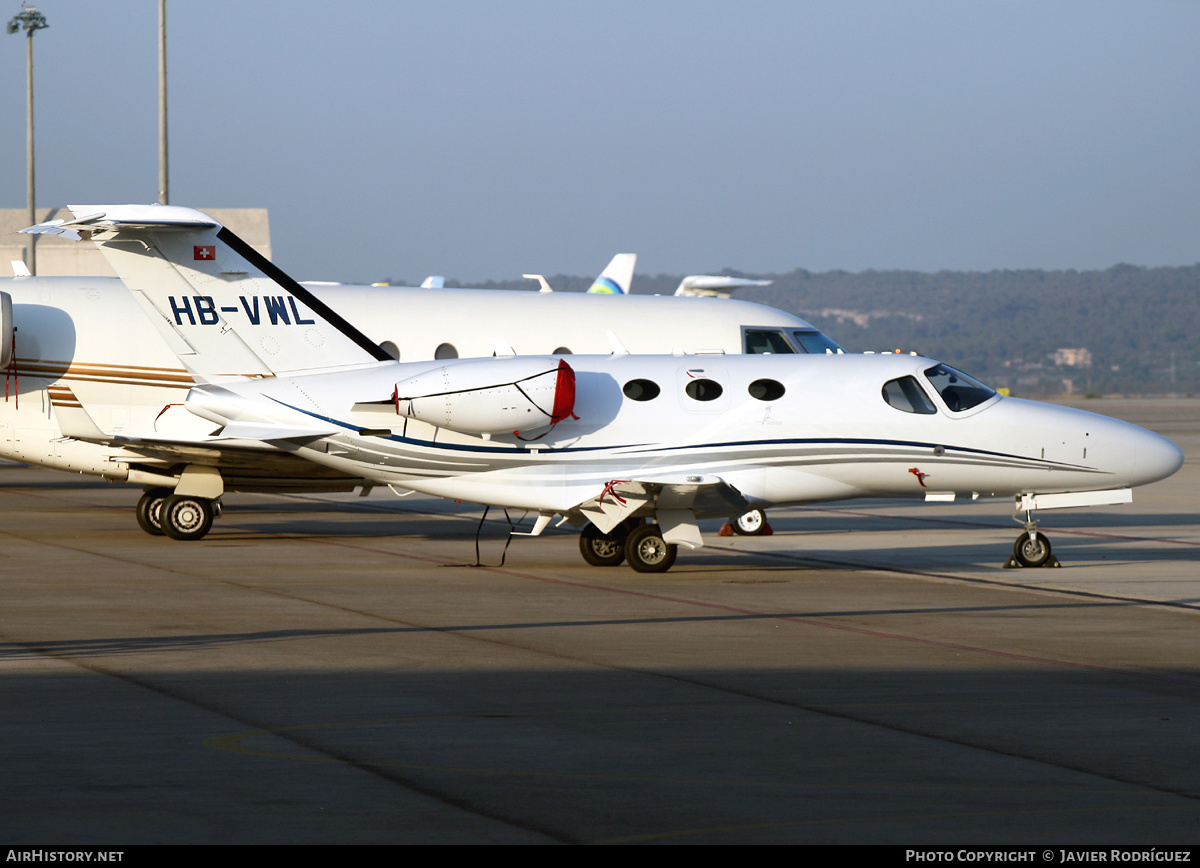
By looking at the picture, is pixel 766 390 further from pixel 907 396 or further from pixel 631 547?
pixel 631 547

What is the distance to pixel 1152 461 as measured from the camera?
63.5 ft

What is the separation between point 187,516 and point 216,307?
366cm

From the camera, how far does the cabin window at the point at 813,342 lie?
85.8 feet

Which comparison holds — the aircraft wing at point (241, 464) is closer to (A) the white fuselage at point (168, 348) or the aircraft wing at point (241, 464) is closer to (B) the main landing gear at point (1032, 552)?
(A) the white fuselage at point (168, 348)

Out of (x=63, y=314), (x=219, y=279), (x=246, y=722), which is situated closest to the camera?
(x=246, y=722)

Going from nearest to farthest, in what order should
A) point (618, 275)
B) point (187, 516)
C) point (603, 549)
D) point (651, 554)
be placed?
point (651, 554) → point (603, 549) → point (187, 516) → point (618, 275)

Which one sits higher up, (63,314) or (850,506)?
(63,314)

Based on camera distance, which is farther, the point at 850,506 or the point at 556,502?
the point at 850,506

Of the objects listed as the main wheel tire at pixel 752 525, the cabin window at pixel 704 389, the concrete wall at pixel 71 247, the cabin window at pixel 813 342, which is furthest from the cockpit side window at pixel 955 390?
the concrete wall at pixel 71 247

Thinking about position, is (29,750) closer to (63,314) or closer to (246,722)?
(246,722)

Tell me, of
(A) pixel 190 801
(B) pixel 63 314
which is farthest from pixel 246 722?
(B) pixel 63 314

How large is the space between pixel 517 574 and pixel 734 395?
11.3 ft

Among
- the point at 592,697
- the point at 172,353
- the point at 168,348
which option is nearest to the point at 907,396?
the point at 592,697

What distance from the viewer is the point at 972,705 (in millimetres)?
10633
